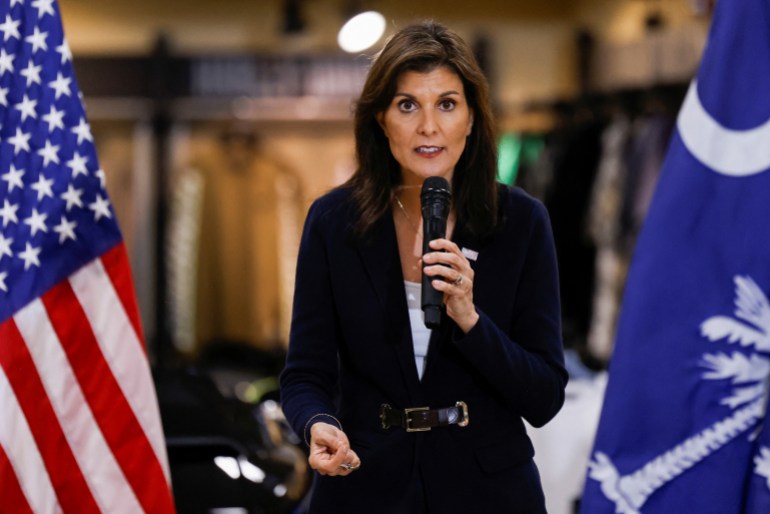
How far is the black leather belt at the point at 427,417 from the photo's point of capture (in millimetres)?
2004

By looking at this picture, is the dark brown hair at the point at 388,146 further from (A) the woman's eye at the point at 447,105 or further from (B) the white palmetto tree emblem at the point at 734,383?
(B) the white palmetto tree emblem at the point at 734,383

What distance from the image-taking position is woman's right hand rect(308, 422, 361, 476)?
6.13ft

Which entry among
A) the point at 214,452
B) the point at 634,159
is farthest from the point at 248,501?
the point at 634,159

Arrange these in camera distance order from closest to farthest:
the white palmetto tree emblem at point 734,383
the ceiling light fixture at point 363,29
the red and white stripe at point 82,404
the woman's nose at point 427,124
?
the white palmetto tree emblem at point 734,383
the woman's nose at point 427,124
the red and white stripe at point 82,404
the ceiling light fixture at point 363,29

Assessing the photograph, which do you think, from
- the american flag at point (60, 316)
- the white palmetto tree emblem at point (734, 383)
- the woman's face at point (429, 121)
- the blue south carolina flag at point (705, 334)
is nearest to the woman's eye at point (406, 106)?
the woman's face at point (429, 121)

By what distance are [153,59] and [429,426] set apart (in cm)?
666

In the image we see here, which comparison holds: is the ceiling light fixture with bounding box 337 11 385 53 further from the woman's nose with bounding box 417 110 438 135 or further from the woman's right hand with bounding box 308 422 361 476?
the woman's right hand with bounding box 308 422 361 476

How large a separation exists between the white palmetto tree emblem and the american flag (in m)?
1.10

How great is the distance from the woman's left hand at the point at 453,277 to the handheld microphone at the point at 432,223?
2cm

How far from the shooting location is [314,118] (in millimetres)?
8094

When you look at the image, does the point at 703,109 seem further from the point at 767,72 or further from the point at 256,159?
the point at 256,159

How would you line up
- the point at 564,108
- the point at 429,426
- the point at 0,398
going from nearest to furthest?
1. the point at 429,426
2. the point at 0,398
3. the point at 564,108

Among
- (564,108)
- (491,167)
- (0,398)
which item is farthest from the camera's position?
(564,108)

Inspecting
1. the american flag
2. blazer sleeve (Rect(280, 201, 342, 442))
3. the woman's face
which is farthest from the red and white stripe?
the woman's face
